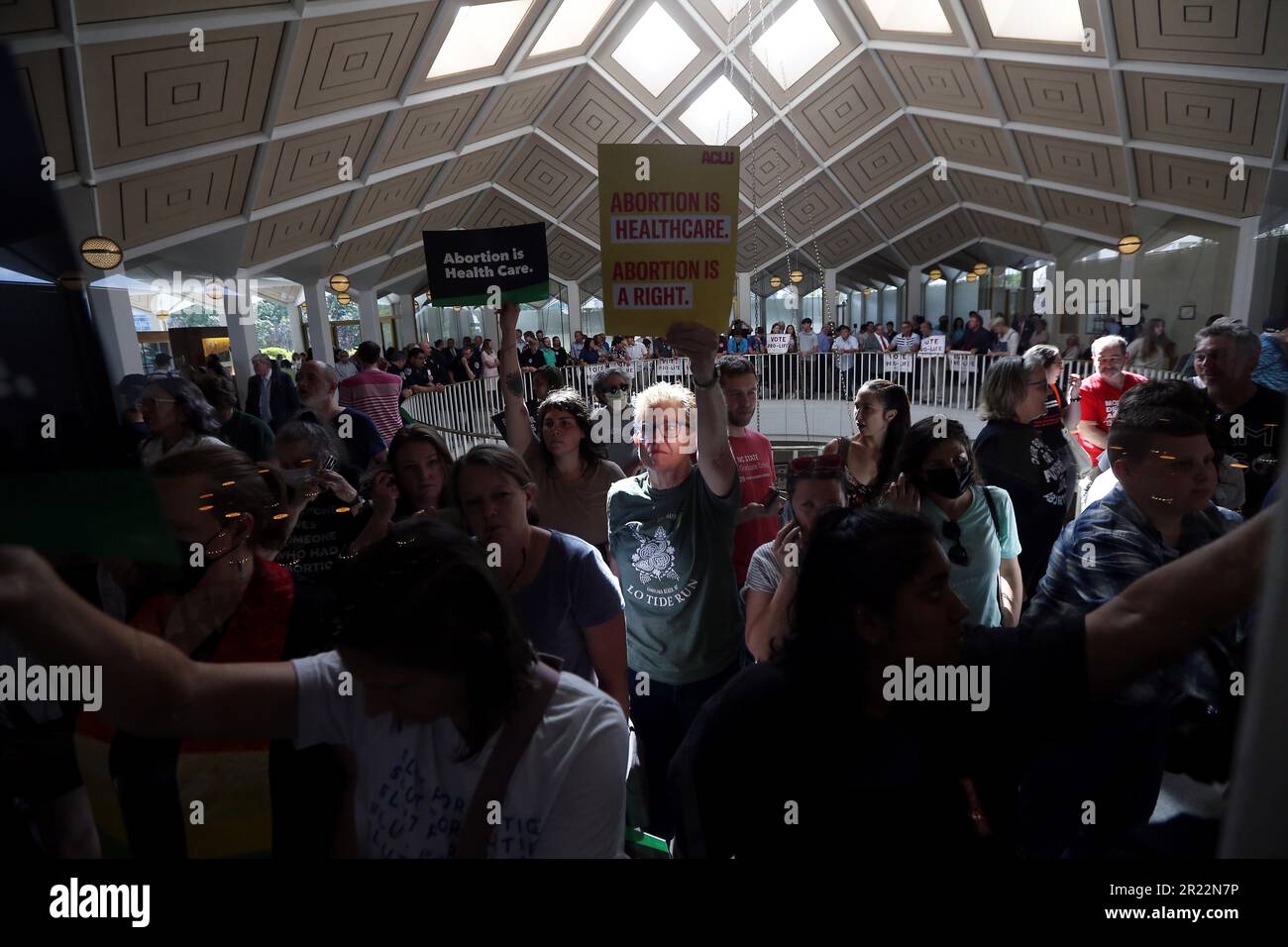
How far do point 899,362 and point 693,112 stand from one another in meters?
5.03

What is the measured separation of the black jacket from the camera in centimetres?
346

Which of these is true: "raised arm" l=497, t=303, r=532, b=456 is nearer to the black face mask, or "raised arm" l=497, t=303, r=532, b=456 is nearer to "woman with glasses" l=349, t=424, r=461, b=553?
"woman with glasses" l=349, t=424, r=461, b=553

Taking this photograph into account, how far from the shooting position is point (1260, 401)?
6.40 feet

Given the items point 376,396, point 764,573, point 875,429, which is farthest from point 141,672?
point 376,396

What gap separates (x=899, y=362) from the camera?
8.40 meters

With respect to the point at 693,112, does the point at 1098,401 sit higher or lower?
lower

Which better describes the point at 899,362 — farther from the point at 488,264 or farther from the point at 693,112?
the point at 488,264

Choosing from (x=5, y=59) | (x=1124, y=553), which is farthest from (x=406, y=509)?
(x=1124, y=553)

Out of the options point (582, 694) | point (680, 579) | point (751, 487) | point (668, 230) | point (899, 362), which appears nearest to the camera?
point (582, 694)

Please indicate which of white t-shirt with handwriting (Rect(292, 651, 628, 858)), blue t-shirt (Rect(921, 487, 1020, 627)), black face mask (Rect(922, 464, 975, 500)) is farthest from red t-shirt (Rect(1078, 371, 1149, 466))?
white t-shirt with handwriting (Rect(292, 651, 628, 858))

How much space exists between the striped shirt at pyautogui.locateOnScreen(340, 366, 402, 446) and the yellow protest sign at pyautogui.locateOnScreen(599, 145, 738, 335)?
2.54 metres

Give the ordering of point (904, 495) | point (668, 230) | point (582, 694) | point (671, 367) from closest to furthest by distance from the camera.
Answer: point (582, 694) < point (668, 230) < point (904, 495) < point (671, 367)

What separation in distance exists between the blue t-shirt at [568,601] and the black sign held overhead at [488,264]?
3.35ft

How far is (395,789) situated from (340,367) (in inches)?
348
